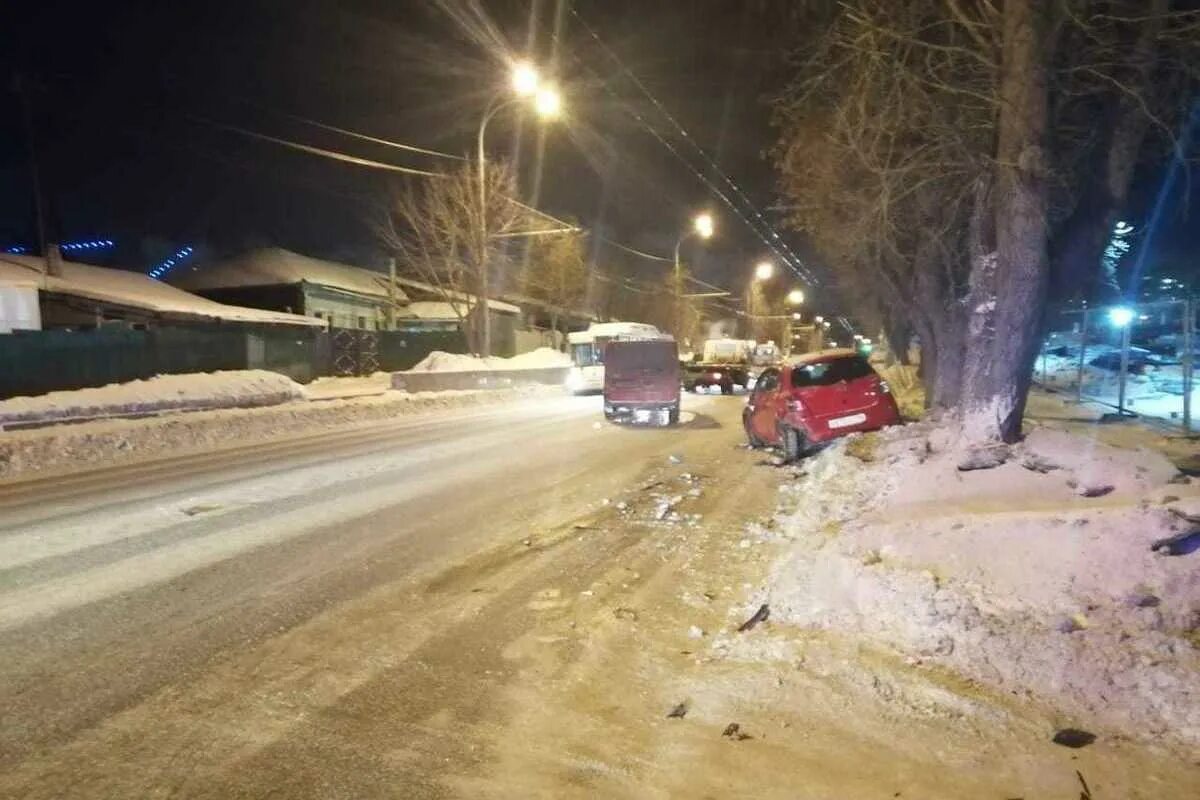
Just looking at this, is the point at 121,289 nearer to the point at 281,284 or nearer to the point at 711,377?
the point at 281,284

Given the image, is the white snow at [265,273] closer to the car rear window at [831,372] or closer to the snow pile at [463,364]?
the snow pile at [463,364]

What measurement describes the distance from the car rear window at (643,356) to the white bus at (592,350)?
56.2 feet

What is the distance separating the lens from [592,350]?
52438 millimetres

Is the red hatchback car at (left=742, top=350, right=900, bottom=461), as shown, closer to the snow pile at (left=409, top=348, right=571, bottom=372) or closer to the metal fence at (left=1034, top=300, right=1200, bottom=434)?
the metal fence at (left=1034, top=300, right=1200, bottom=434)

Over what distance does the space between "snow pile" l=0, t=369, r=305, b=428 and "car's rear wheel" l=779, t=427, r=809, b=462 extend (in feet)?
49.5

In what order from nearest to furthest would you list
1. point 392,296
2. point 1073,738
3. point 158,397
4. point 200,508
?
1. point 1073,738
2. point 200,508
3. point 158,397
4. point 392,296

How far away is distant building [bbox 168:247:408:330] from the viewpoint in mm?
39969

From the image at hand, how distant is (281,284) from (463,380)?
12680mm

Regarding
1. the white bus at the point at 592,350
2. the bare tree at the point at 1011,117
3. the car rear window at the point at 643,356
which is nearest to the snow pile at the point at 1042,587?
the bare tree at the point at 1011,117

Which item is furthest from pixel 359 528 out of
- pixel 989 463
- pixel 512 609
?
pixel 989 463

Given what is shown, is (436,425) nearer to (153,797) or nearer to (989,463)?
(989,463)

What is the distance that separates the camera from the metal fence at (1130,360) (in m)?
14.1

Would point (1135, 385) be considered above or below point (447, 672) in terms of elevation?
above

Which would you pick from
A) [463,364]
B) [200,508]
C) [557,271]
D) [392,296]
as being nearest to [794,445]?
[200,508]
